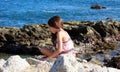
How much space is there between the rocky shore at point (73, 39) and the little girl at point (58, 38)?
20.3 metres

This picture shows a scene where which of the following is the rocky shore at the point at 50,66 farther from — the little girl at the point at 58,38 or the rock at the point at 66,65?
the little girl at the point at 58,38

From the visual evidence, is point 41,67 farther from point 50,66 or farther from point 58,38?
point 58,38

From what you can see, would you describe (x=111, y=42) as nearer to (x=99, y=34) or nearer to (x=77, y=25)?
(x=99, y=34)

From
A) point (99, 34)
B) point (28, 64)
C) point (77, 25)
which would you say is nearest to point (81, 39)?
point (99, 34)

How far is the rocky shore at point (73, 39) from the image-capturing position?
110ft

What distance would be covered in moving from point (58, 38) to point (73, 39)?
79.9 feet

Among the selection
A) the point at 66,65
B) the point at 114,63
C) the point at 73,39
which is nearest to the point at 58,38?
the point at 66,65

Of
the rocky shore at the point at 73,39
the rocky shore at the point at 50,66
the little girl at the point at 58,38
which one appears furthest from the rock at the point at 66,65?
the rocky shore at the point at 73,39

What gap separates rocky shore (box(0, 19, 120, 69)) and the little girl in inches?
800

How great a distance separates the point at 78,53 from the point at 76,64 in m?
22.9

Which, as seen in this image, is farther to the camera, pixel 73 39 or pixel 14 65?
pixel 73 39

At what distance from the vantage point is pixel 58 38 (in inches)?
452

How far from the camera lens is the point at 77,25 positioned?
3953 centimetres

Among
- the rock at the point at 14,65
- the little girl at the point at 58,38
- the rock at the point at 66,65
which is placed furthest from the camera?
the little girl at the point at 58,38
